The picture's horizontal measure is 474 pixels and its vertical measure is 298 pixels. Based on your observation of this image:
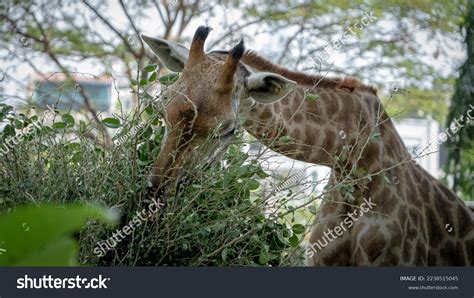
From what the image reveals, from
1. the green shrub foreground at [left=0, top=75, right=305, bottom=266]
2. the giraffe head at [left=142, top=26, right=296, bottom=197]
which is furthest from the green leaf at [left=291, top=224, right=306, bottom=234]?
the giraffe head at [left=142, top=26, right=296, bottom=197]

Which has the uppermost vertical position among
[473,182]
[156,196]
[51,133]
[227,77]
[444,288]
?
[473,182]

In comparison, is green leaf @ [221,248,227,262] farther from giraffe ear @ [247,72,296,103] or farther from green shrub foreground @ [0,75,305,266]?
giraffe ear @ [247,72,296,103]

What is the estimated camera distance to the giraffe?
1363 millimetres

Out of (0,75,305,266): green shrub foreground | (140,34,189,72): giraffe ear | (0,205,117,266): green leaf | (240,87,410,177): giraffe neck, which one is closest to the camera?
(0,205,117,266): green leaf

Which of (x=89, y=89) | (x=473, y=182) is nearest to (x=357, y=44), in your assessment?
(x=473, y=182)

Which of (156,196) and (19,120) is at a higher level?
A: (19,120)

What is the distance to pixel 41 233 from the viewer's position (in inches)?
7.0

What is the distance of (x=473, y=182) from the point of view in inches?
124

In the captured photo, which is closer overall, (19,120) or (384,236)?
(19,120)

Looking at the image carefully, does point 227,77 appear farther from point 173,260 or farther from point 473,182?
point 473,182

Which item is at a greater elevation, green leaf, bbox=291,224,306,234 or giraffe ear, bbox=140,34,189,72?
giraffe ear, bbox=140,34,189,72

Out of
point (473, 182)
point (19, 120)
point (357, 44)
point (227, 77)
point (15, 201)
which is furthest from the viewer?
point (357, 44)

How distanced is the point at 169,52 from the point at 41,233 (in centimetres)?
136

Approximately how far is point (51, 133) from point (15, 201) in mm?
133
